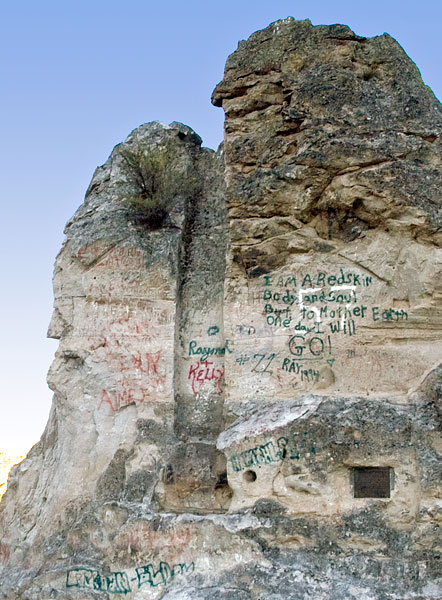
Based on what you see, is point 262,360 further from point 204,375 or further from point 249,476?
point 249,476

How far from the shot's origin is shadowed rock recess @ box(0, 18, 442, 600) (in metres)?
6.73

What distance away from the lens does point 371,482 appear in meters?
6.79

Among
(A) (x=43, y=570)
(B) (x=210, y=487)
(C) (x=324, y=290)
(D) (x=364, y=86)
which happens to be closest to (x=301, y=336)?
(C) (x=324, y=290)

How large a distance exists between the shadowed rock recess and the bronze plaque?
A: 0.02 meters

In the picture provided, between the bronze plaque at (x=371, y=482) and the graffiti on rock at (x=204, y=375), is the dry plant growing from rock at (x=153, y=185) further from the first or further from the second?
the bronze plaque at (x=371, y=482)

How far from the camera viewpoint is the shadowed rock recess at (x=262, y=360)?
673 centimetres

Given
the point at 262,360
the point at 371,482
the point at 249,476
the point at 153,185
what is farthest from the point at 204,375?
the point at 153,185

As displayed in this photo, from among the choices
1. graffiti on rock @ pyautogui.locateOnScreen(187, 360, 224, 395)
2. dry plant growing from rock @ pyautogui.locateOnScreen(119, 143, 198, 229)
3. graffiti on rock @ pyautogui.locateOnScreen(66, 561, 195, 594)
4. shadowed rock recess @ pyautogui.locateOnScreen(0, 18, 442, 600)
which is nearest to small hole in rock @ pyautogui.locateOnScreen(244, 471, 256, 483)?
shadowed rock recess @ pyautogui.locateOnScreen(0, 18, 442, 600)

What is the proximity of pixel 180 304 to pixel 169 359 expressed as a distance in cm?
70

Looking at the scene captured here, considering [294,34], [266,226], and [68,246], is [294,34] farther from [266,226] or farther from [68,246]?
[68,246]

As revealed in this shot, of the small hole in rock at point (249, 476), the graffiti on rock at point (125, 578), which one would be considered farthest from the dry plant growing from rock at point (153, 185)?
the graffiti on rock at point (125, 578)

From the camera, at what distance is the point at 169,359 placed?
26.2ft

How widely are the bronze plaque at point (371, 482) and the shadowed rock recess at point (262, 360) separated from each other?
18 millimetres

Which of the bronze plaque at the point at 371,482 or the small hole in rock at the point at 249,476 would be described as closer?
the bronze plaque at the point at 371,482
